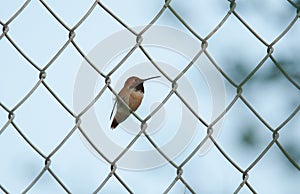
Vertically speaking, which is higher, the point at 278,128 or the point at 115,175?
the point at 278,128

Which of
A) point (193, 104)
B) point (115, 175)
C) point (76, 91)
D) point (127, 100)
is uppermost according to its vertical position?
point (127, 100)

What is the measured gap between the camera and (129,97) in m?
3.08

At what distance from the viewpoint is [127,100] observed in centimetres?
306

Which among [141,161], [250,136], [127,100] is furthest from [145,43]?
[127,100]

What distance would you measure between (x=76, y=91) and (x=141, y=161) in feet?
1.14

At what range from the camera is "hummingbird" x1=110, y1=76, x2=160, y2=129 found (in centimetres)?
282

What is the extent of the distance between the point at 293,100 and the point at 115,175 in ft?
2.56

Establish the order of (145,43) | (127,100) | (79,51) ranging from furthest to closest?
1. (127,100)
2. (145,43)
3. (79,51)

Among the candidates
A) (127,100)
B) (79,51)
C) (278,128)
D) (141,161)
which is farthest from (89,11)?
(127,100)

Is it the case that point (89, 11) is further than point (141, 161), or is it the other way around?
point (141, 161)

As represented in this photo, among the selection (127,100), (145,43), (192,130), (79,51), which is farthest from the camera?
(127,100)

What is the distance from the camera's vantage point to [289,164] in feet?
7.65

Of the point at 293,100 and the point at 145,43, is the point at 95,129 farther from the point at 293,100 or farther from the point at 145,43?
the point at 293,100

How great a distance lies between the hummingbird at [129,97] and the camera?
282cm
